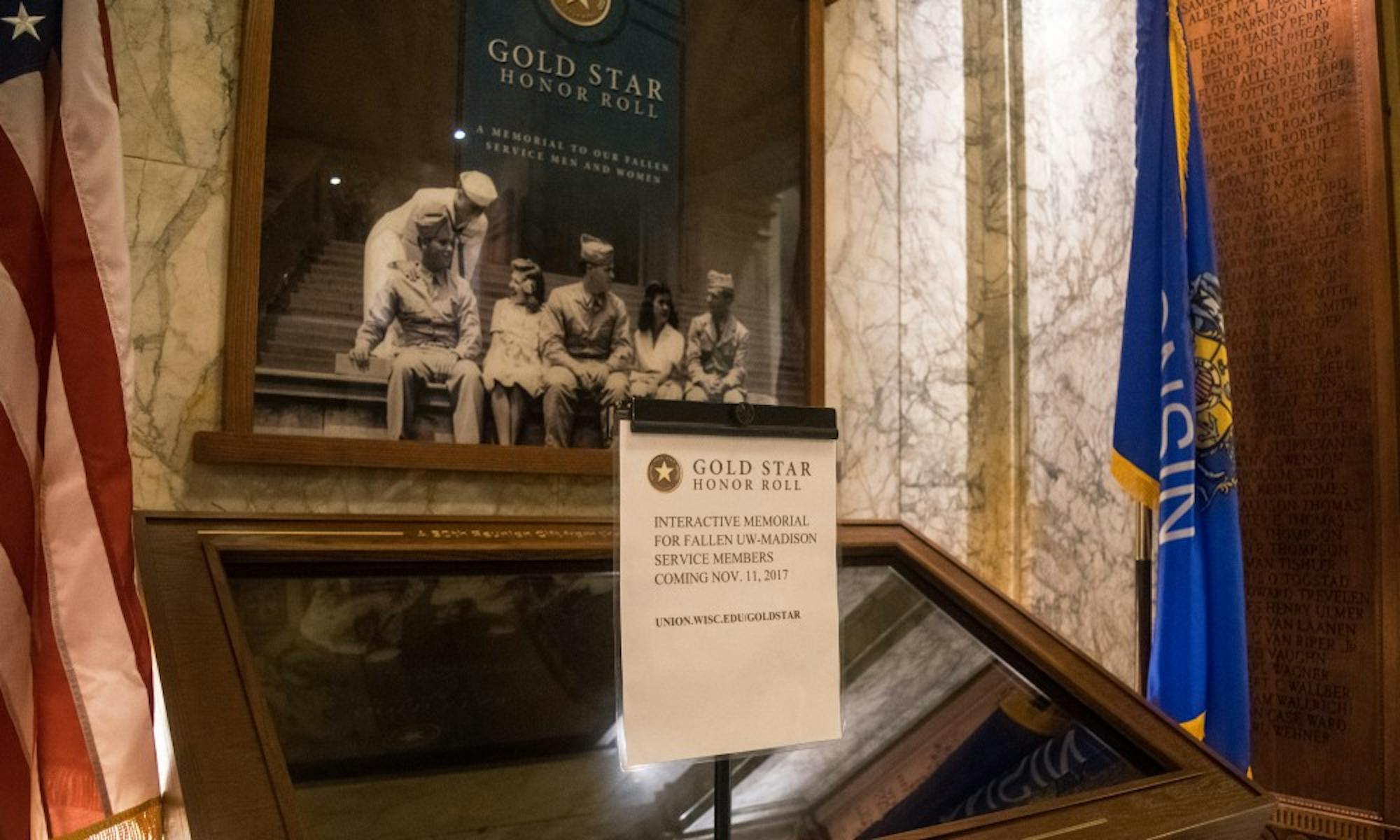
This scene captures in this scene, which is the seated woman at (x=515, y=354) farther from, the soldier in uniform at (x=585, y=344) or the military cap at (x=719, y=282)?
the military cap at (x=719, y=282)

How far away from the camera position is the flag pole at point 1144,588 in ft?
8.89

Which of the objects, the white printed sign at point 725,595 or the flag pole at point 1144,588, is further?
the flag pole at point 1144,588

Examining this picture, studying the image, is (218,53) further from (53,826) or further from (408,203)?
(53,826)

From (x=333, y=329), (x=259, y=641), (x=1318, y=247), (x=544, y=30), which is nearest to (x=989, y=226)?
(x=1318, y=247)

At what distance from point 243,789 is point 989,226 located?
303 centimetres

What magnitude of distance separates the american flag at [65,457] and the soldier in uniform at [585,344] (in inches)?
41.6

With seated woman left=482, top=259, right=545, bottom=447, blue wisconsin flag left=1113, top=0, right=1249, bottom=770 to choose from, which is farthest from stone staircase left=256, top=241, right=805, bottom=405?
blue wisconsin flag left=1113, top=0, right=1249, bottom=770

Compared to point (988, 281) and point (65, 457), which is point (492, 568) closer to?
point (65, 457)

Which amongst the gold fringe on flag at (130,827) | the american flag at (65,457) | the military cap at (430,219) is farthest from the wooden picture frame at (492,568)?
the military cap at (430,219)

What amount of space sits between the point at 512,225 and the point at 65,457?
1221 millimetres

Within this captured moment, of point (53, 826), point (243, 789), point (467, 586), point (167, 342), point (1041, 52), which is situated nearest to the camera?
point (243, 789)

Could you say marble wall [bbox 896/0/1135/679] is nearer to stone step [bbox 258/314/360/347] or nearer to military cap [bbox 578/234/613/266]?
military cap [bbox 578/234/613/266]

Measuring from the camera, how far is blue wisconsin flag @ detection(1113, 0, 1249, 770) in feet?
8.14

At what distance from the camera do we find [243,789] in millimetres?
958
